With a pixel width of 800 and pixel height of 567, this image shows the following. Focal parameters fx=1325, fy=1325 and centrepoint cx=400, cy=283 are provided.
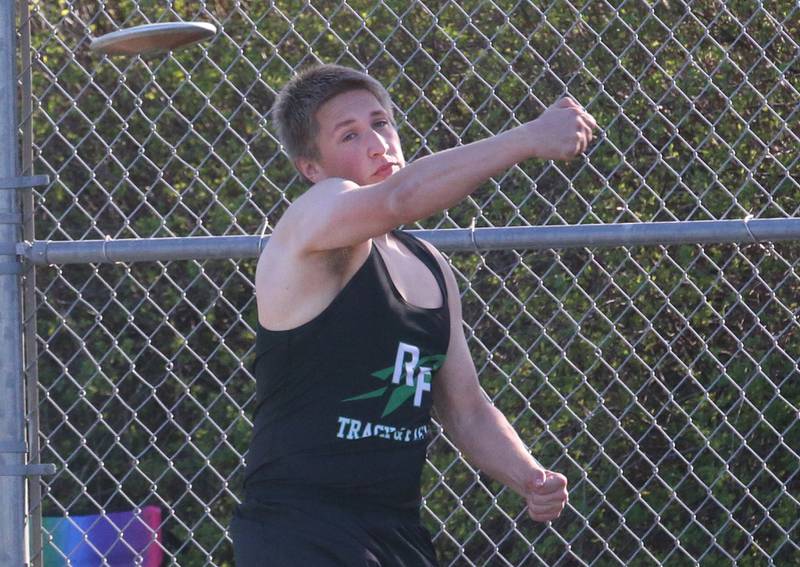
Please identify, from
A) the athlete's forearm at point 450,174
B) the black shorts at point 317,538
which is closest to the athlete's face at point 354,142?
the athlete's forearm at point 450,174

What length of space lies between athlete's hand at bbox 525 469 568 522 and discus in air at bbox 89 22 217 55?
4.16ft

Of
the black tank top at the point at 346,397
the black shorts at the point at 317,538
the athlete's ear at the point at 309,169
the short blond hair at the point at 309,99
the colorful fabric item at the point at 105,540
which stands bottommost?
the colorful fabric item at the point at 105,540

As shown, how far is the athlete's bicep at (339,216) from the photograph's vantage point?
2.56 m

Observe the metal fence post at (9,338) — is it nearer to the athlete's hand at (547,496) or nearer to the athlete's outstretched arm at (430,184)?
the athlete's outstretched arm at (430,184)

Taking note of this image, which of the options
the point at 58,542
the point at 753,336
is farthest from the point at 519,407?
the point at 58,542

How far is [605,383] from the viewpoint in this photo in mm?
4879

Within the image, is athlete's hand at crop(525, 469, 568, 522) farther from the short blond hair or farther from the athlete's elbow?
the short blond hair

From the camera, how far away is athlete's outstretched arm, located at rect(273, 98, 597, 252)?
8.02 ft

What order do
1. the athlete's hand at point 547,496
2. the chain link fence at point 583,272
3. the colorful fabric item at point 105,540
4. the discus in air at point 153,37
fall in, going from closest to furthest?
the athlete's hand at point 547,496, the discus in air at point 153,37, the colorful fabric item at point 105,540, the chain link fence at point 583,272

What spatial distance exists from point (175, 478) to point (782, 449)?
276cm

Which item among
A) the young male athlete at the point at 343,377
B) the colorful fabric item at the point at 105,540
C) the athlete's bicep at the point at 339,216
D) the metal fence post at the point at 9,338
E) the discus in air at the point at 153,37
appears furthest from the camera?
the colorful fabric item at the point at 105,540

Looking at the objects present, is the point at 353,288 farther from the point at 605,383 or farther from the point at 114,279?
the point at 114,279

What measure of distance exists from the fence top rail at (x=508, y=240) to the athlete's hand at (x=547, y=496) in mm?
688

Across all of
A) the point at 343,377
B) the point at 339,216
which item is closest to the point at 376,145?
the point at 339,216
